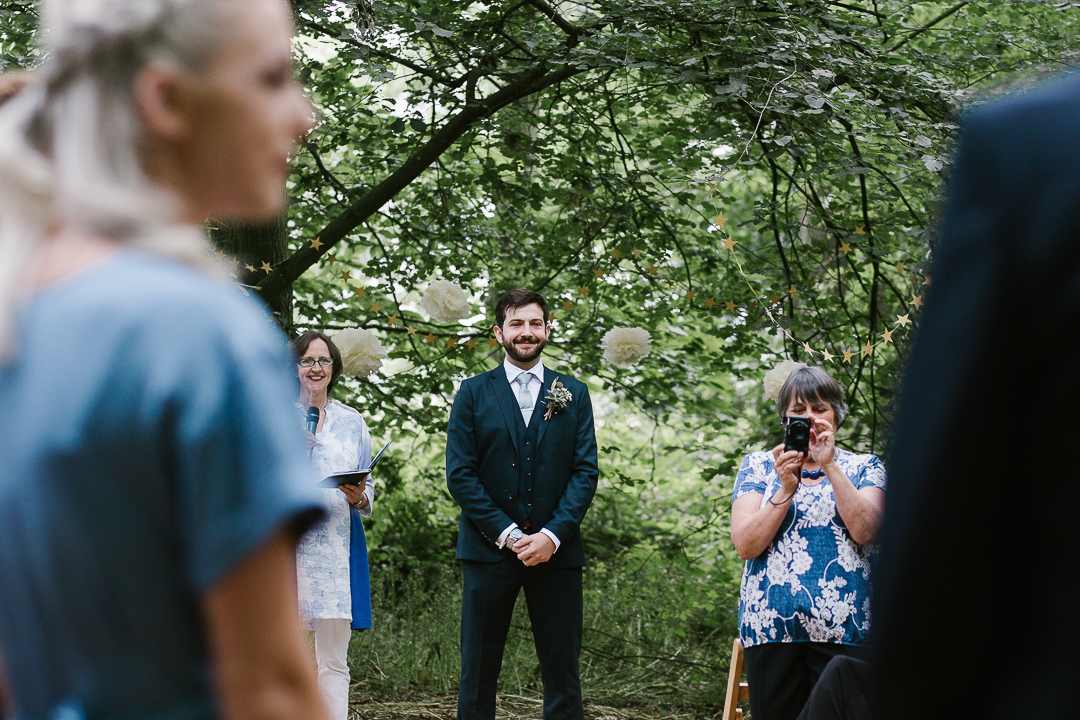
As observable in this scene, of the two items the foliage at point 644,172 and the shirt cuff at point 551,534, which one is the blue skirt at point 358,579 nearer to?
the shirt cuff at point 551,534

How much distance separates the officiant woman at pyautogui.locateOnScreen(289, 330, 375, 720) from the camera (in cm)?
458

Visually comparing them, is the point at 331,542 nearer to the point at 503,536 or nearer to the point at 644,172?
the point at 503,536

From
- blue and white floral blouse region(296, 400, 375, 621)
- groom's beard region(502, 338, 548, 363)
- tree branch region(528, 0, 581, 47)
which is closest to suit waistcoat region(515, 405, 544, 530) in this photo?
groom's beard region(502, 338, 548, 363)

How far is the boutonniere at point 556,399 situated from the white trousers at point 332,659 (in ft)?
4.40

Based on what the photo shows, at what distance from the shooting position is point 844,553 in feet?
11.3

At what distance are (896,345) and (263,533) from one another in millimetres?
5132

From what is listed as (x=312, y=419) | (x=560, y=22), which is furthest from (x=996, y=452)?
(x=560, y=22)

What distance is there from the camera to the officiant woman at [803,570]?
11.2ft

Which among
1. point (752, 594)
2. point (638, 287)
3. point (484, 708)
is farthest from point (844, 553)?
point (638, 287)

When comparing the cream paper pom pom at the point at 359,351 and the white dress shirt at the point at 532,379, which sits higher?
the cream paper pom pom at the point at 359,351

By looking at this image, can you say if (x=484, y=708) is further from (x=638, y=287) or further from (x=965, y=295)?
(x=965, y=295)

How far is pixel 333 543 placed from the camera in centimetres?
464

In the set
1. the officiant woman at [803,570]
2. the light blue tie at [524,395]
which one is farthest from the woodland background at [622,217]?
the officiant woman at [803,570]

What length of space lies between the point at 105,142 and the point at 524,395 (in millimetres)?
4232
